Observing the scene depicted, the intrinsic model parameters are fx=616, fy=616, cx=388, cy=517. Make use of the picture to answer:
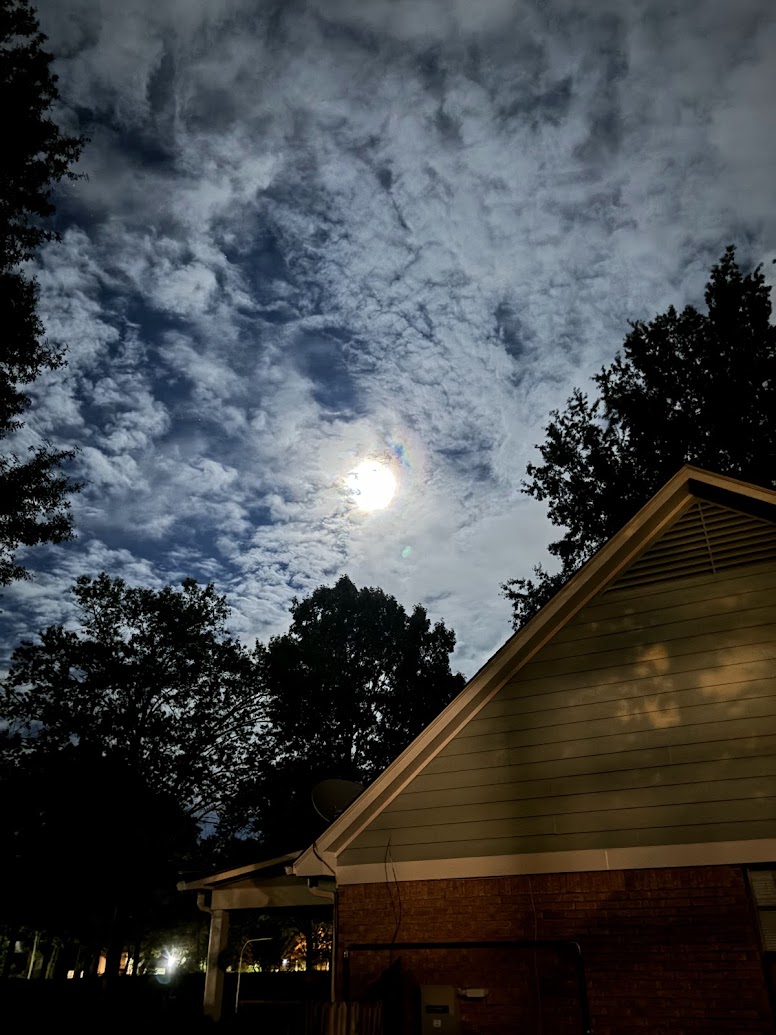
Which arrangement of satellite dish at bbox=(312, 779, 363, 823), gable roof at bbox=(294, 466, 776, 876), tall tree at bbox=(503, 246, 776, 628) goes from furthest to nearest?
1. tall tree at bbox=(503, 246, 776, 628)
2. satellite dish at bbox=(312, 779, 363, 823)
3. gable roof at bbox=(294, 466, 776, 876)

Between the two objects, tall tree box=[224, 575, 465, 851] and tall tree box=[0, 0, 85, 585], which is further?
tall tree box=[224, 575, 465, 851]

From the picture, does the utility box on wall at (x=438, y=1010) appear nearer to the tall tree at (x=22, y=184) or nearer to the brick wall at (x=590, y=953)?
the brick wall at (x=590, y=953)

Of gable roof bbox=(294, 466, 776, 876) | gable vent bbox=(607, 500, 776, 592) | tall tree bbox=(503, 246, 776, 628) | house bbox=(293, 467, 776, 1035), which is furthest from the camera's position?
tall tree bbox=(503, 246, 776, 628)

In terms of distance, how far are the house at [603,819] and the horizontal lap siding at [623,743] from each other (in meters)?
0.02

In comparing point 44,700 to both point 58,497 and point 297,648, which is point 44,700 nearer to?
point 297,648

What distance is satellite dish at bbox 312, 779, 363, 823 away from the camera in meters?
9.36

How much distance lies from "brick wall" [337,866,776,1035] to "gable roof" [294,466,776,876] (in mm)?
944

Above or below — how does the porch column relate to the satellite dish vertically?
below

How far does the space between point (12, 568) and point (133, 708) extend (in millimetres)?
14585

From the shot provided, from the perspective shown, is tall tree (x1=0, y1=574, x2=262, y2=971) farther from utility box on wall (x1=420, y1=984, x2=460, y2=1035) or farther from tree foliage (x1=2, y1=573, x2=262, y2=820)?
utility box on wall (x1=420, y1=984, x2=460, y2=1035)

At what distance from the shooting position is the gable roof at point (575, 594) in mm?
7453

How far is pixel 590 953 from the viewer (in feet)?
20.0

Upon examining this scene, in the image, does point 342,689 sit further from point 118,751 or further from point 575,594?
point 575,594

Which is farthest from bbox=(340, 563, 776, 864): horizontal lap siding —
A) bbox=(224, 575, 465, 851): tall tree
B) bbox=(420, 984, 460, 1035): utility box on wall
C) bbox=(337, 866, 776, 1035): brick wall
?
bbox=(224, 575, 465, 851): tall tree
